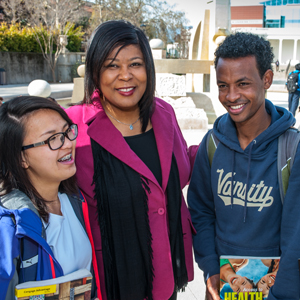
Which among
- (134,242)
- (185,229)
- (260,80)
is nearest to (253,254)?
(185,229)

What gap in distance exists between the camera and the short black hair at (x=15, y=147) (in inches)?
58.2

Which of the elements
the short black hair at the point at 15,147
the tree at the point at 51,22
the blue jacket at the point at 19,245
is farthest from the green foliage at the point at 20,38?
the blue jacket at the point at 19,245

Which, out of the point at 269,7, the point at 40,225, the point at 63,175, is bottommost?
the point at 40,225

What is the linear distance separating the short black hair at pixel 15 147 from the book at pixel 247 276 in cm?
86

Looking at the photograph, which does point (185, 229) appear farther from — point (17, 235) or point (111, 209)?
point (17, 235)

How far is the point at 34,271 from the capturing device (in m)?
1.34

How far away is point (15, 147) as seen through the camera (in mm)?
1481

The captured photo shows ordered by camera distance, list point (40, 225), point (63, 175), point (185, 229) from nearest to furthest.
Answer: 1. point (40, 225)
2. point (63, 175)
3. point (185, 229)

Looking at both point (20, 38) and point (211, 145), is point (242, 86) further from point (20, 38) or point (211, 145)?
point (20, 38)

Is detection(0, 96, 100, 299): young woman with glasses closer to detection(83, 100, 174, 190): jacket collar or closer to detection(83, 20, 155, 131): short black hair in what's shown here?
detection(83, 100, 174, 190): jacket collar

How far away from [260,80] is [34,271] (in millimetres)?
1347

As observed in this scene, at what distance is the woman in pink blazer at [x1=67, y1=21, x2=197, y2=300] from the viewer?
68.9 inches

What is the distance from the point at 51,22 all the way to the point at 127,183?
24.9 meters

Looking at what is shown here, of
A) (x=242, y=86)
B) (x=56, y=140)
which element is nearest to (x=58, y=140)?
(x=56, y=140)
